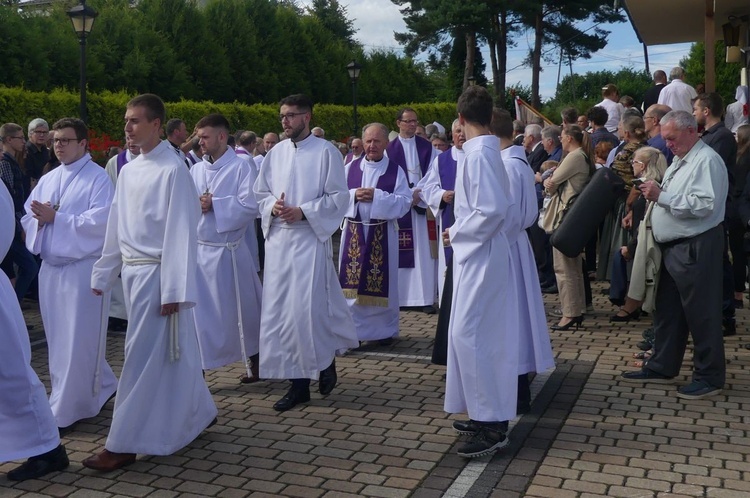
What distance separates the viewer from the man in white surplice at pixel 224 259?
7.14 m

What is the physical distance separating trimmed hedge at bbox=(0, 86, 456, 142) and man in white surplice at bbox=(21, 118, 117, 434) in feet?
43.7

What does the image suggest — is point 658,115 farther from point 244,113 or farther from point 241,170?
point 244,113

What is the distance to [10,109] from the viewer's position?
18688 mm

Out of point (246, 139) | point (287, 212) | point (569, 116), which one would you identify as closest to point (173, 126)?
point (246, 139)

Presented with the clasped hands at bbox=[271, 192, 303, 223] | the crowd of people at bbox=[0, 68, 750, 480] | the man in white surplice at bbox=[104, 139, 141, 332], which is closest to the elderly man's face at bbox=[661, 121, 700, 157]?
the crowd of people at bbox=[0, 68, 750, 480]

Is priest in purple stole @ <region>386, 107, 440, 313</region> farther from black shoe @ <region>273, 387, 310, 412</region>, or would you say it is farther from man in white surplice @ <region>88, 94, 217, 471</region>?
man in white surplice @ <region>88, 94, 217, 471</region>

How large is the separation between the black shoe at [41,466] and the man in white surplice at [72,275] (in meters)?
0.79

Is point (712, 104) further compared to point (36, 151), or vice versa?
point (36, 151)

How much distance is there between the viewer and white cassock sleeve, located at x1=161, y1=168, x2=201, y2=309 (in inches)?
209

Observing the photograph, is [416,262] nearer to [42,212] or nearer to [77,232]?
[77,232]

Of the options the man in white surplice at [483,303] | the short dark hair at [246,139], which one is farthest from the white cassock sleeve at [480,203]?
the short dark hair at [246,139]

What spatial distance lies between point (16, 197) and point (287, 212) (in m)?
4.90

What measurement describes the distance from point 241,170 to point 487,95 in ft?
8.02

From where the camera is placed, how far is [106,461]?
17.1 ft
